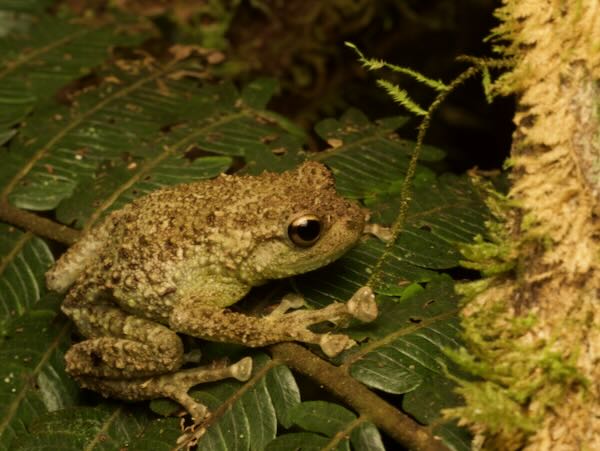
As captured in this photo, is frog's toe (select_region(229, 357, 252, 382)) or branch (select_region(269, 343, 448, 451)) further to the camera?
frog's toe (select_region(229, 357, 252, 382))

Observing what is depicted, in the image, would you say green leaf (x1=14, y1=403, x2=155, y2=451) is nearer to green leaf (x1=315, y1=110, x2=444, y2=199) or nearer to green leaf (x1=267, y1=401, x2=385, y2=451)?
green leaf (x1=267, y1=401, x2=385, y2=451)

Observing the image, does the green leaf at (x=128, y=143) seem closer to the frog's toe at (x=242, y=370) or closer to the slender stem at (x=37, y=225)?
the slender stem at (x=37, y=225)

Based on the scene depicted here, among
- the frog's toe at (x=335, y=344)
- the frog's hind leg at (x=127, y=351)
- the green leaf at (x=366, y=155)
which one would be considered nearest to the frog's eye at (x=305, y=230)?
the green leaf at (x=366, y=155)

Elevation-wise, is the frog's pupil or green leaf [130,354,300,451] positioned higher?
the frog's pupil

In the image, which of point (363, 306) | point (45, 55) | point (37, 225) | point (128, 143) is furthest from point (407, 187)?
point (45, 55)

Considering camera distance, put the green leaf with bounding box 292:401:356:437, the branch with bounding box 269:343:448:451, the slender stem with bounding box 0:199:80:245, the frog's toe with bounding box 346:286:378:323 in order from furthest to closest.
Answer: the slender stem with bounding box 0:199:80:245 → the frog's toe with bounding box 346:286:378:323 → the green leaf with bounding box 292:401:356:437 → the branch with bounding box 269:343:448:451

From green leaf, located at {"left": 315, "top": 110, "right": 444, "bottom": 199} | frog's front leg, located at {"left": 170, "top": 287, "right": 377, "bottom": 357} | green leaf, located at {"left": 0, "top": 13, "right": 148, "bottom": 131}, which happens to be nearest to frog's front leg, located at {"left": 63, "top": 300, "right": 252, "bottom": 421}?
frog's front leg, located at {"left": 170, "top": 287, "right": 377, "bottom": 357}

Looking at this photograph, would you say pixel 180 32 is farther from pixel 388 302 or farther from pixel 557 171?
pixel 557 171
